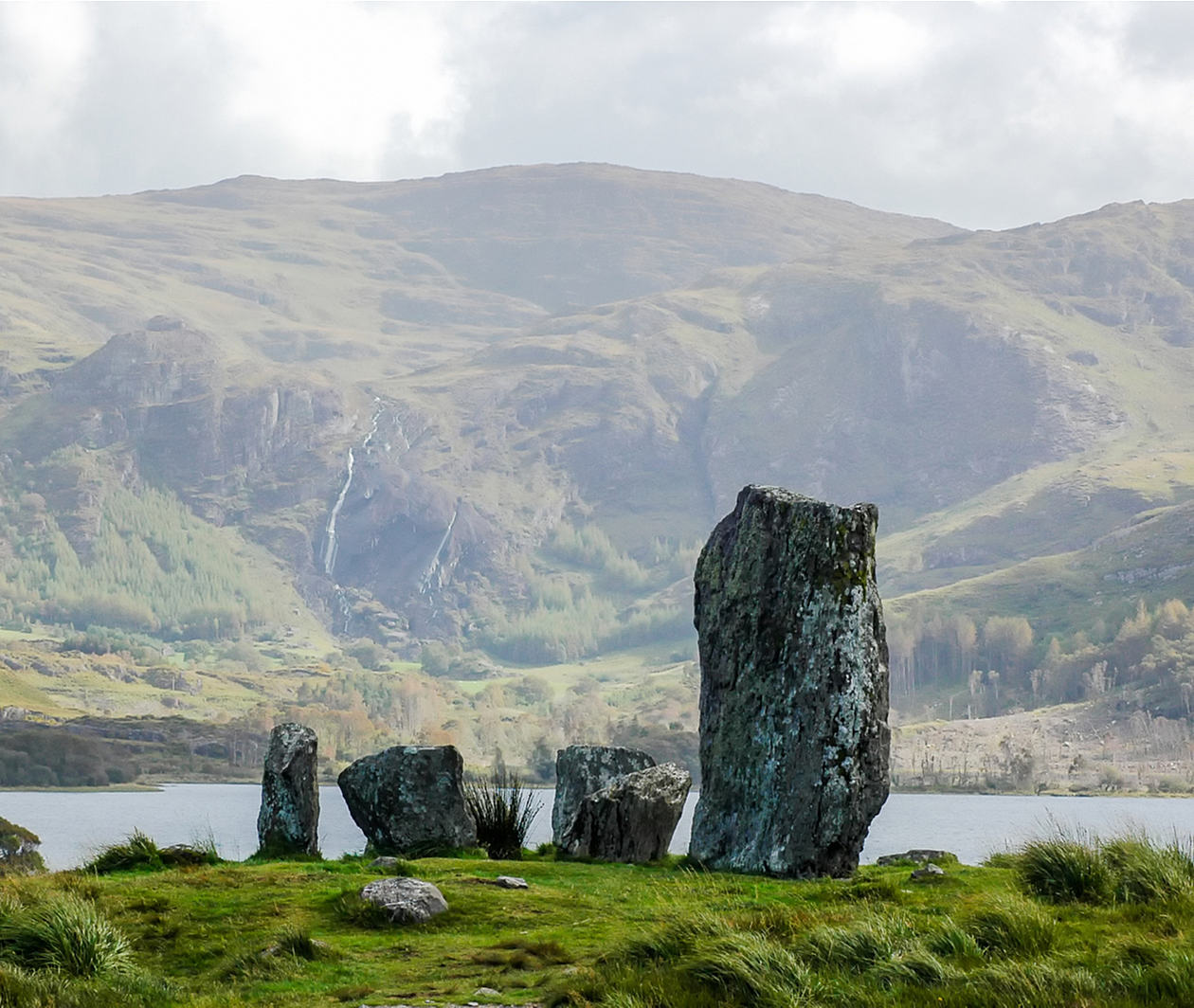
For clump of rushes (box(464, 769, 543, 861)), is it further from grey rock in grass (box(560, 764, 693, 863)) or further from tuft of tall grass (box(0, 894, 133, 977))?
tuft of tall grass (box(0, 894, 133, 977))

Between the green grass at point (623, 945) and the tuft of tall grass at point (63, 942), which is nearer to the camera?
the green grass at point (623, 945)

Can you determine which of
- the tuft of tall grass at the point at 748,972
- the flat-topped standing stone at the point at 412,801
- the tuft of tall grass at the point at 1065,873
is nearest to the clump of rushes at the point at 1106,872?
the tuft of tall grass at the point at 1065,873

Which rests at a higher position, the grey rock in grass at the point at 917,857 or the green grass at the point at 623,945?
the green grass at the point at 623,945

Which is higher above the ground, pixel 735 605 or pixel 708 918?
pixel 735 605

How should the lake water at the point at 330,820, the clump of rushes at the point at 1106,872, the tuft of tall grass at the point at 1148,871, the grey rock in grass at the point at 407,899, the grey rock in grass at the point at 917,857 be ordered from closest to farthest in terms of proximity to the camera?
the tuft of tall grass at the point at 1148,871, the clump of rushes at the point at 1106,872, the grey rock in grass at the point at 407,899, the grey rock in grass at the point at 917,857, the lake water at the point at 330,820

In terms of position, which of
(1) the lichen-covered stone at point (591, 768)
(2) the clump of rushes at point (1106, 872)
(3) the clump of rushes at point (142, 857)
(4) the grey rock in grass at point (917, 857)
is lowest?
(4) the grey rock in grass at point (917, 857)

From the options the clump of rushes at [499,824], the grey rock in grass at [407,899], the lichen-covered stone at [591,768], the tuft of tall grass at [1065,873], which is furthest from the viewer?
the lichen-covered stone at [591,768]

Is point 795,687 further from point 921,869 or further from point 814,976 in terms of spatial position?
point 814,976

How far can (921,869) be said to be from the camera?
22.0 metres

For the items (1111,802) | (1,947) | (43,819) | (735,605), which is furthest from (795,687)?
(1111,802)

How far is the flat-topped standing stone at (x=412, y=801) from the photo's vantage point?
27.5 m

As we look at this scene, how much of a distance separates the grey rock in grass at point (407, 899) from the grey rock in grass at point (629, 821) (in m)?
6.41

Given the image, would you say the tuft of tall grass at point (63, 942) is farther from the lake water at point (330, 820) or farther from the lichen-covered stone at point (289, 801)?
the lake water at point (330, 820)

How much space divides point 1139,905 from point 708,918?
14.3 feet
